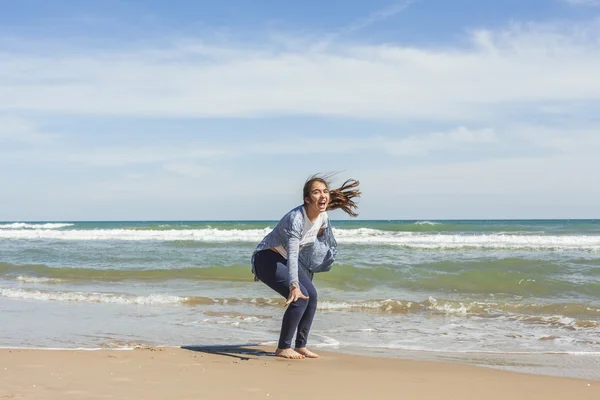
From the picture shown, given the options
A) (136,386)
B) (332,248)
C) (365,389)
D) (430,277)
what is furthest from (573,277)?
(136,386)

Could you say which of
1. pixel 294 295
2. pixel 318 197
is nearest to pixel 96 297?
pixel 294 295

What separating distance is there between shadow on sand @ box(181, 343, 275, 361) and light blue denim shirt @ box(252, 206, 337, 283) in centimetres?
79

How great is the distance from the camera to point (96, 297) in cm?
1045

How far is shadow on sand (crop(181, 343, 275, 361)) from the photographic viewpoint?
5.78m

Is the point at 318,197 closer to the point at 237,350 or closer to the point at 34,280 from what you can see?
the point at 237,350

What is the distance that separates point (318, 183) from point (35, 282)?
10001mm

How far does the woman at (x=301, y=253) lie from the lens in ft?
17.5

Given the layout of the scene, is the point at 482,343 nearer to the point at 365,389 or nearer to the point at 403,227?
the point at 365,389

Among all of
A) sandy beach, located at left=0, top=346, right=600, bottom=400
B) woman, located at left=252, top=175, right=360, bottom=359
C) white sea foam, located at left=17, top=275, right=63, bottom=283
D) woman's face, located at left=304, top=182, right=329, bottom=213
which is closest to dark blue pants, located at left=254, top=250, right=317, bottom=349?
woman, located at left=252, top=175, right=360, bottom=359

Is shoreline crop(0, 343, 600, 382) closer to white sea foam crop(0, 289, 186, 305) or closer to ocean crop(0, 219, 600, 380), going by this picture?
ocean crop(0, 219, 600, 380)

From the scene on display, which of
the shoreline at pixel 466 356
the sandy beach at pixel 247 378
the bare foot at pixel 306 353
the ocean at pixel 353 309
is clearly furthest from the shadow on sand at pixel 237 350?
the ocean at pixel 353 309

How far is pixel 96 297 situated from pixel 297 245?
6206mm

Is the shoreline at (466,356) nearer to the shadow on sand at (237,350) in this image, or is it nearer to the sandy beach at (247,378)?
the shadow on sand at (237,350)

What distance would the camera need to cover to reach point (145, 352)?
5.68 meters
